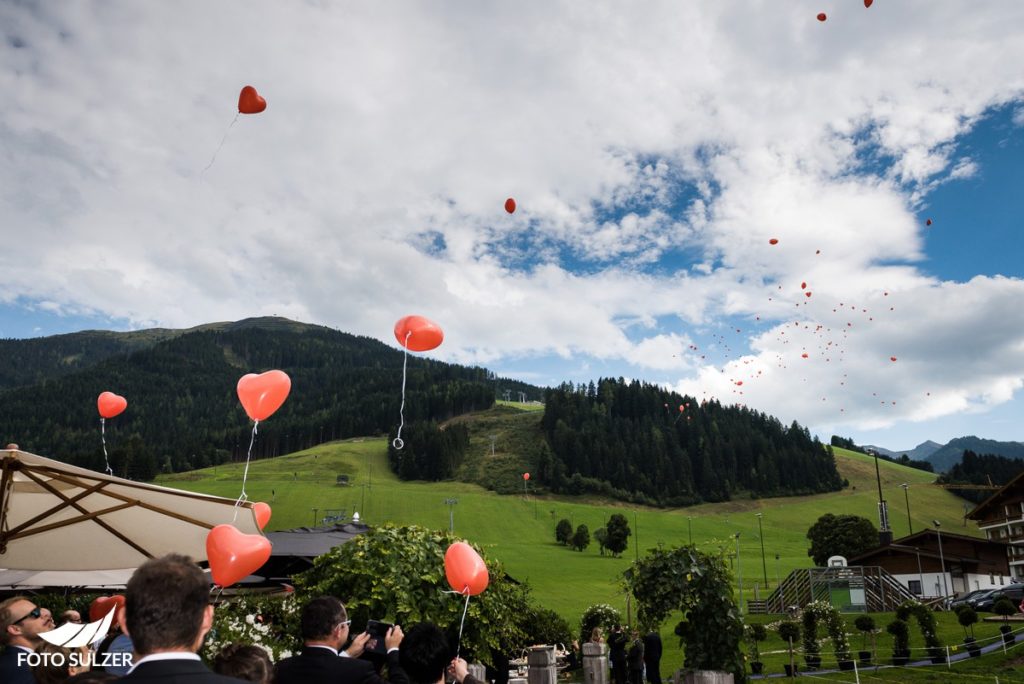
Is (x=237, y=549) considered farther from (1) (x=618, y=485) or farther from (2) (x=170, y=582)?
(1) (x=618, y=485)

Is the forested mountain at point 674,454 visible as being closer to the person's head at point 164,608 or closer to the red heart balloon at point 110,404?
the red heart balloon at point 110,404

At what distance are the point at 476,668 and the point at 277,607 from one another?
401 centimetres

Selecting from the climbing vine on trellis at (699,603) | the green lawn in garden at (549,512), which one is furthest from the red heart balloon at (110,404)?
the green lawn in garden at (549,512)

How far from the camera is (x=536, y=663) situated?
9742 mm

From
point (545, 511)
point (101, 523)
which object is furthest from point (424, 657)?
point (545, 511)

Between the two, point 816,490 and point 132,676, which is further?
point 816,490

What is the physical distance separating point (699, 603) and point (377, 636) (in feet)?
21.8

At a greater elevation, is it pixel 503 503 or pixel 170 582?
pixel 503 503

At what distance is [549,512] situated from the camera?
333ft

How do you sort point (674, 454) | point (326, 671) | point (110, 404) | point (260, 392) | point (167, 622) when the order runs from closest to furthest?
1. point (167, 622)
2. point (326, 671)
3. point (260, 392)
4. point (110, 404)
5. point (674, 454)

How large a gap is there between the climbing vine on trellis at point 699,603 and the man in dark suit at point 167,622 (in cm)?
905

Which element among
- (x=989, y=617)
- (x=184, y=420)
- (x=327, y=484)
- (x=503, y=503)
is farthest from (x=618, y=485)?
(x=184, y=420)

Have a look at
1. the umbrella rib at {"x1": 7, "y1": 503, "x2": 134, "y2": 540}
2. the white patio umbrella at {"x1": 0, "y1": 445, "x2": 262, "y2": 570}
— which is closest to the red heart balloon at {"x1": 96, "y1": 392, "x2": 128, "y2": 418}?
the white patio umbrella at {"x1": 0, "y1": 445, "x2": 262, "y2": 570}

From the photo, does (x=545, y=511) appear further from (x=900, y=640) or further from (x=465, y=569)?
(x=465, y=569)
